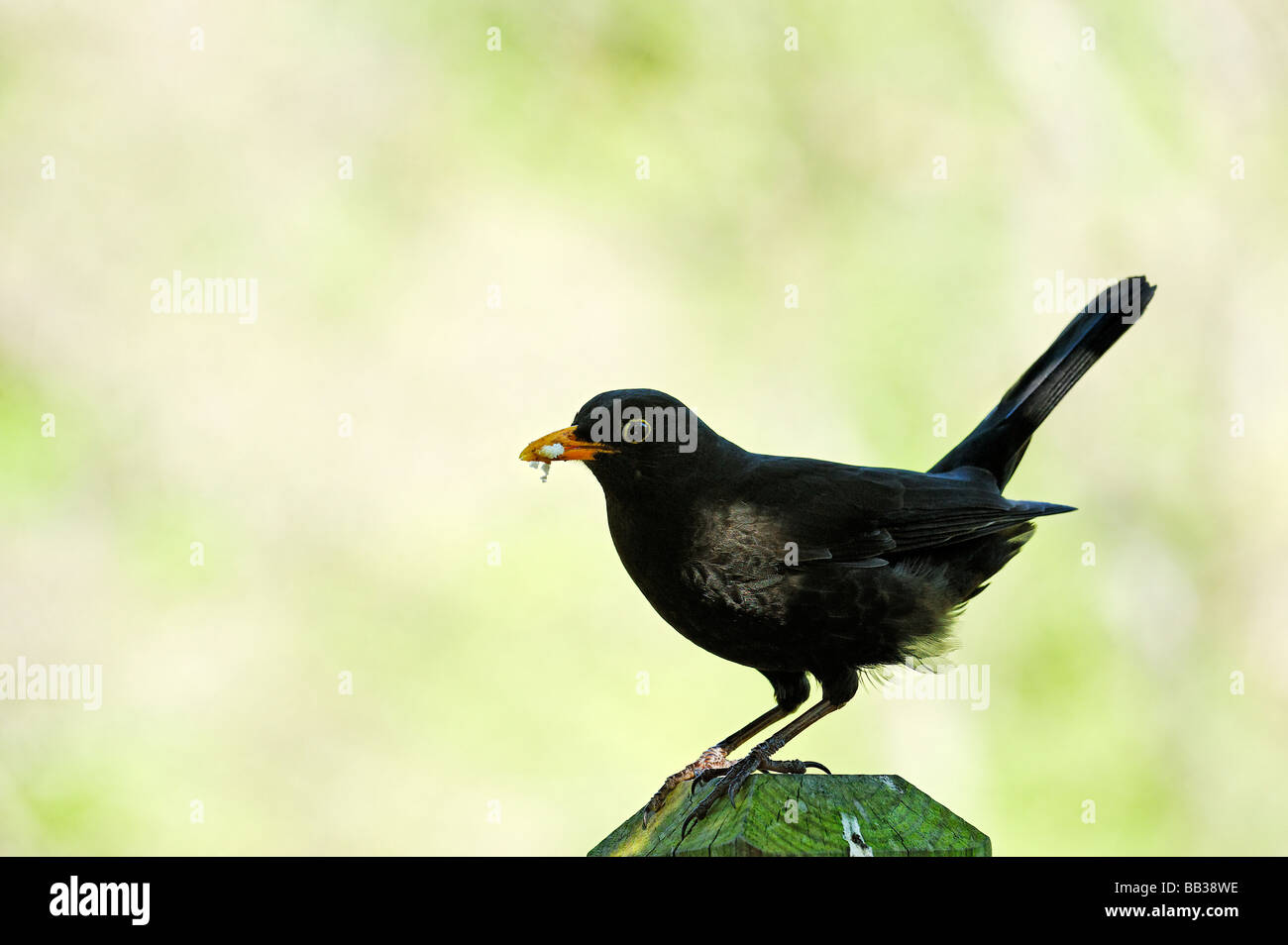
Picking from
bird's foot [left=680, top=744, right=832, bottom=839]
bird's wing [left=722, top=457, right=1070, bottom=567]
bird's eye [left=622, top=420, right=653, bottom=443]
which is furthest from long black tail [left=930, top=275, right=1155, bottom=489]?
bird's foot [left=680, top=744, right=832, bottom=839]

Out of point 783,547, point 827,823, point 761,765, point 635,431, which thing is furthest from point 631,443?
point 827,823

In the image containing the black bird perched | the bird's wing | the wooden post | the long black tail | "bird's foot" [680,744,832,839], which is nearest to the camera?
the wooden post

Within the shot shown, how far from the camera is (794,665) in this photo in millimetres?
3246

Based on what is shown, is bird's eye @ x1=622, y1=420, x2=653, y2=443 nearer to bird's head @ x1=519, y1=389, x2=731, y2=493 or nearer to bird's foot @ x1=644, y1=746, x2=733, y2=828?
bird's head @ x1=519, y1=389, x2=731, y2=493

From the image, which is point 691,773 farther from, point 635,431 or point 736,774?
point 635,431

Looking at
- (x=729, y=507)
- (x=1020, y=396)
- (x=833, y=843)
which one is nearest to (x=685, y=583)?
(x=729, y=507)

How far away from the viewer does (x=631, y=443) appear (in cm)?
328

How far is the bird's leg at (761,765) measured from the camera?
246 cm

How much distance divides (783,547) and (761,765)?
27.0 inches

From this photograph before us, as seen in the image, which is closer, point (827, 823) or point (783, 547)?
point (827, 823)

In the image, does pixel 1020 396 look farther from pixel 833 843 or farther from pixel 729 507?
pixel 833 843

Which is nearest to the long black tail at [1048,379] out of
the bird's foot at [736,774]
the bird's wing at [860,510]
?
the bird's wing at [860,510]

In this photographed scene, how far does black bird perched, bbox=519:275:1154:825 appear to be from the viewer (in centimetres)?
313
